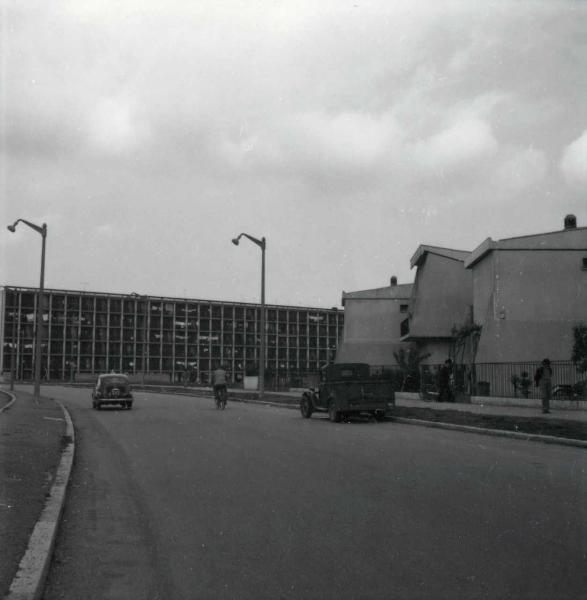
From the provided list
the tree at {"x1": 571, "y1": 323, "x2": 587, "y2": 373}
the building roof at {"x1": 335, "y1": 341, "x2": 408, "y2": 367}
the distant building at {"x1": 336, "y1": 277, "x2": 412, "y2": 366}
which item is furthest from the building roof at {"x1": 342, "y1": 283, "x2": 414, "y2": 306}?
the tree at {"x1": 571, "y1": 323, "x2": 587, "y2": 373}

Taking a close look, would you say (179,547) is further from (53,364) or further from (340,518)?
(53,364)

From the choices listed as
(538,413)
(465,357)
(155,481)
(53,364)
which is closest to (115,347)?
(53,364)

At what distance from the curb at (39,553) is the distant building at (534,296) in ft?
91.4

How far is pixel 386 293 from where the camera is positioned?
61.8 meters

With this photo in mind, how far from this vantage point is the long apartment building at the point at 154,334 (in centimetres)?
A: 11125

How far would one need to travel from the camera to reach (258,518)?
7.12m

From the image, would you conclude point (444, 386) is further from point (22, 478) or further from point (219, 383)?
point (22, 478)

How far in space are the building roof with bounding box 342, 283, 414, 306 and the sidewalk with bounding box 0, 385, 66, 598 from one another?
44.5m

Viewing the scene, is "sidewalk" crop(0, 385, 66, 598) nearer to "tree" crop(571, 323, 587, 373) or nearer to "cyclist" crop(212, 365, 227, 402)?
"cyclist" crop(212, 365, 227, 402)

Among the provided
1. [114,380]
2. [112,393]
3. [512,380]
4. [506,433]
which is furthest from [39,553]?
[114,380]

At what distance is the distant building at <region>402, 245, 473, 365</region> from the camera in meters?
46.4

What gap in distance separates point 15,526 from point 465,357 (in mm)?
35346

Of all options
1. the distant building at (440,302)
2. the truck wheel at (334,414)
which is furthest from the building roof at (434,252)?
the truck wheel at (334,414)

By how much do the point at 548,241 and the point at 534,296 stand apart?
8.84ft
